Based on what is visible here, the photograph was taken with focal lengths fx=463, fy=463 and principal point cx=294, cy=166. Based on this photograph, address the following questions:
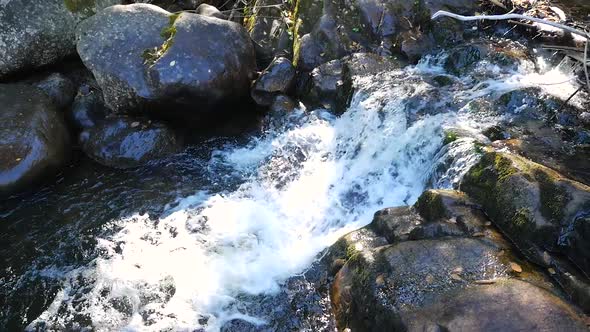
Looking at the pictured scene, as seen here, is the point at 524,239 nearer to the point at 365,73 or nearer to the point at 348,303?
the point at 348,303

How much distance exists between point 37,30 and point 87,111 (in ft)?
5.57

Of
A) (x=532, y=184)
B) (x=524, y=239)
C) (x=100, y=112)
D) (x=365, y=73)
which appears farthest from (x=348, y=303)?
(x=100, y=112)

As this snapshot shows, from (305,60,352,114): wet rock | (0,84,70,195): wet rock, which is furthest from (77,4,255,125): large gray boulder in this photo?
(305,60,352,114): wet rock

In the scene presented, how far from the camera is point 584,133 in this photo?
18.1 ft

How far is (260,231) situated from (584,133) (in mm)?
4090

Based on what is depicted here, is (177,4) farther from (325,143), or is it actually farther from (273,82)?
(325,143)

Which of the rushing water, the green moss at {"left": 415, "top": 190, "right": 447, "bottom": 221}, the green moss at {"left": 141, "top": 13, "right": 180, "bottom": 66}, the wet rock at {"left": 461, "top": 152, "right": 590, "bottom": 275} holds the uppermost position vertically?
the green moss at {"left": 141, "top": 13, "right": 180, "bottom": 66}

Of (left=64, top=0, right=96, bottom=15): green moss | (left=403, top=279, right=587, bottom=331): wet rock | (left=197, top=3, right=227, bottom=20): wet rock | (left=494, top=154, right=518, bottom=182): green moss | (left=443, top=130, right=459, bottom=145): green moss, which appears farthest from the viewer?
(left=197, top=3, right=227, bottom=20): wet rock

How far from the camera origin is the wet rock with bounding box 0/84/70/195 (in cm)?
643

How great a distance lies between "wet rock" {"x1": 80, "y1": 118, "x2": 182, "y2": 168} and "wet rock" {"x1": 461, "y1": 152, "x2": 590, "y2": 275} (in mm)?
4735

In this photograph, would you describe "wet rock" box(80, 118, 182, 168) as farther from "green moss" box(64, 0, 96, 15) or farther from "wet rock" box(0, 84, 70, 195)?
"green moss" box(64, 0, 96, 15)

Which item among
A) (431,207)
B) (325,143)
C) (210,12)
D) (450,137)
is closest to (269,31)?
(210,12)

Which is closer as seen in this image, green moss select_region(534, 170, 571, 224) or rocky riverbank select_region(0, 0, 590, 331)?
rocky riverbank select_region(0, 0, 590, 331)

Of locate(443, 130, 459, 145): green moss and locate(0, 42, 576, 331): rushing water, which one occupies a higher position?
locate(443, 130, 459, 145): green moss
